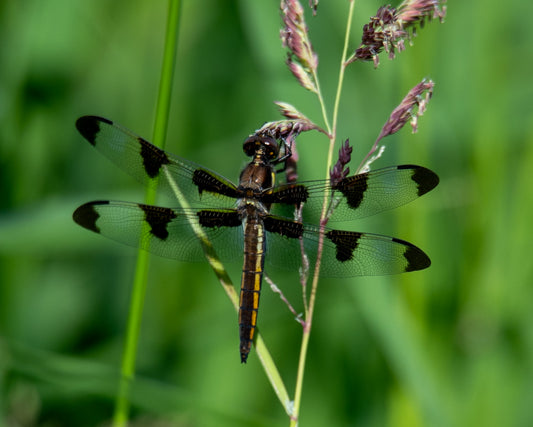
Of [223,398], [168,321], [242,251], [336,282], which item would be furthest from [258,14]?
[223,398]

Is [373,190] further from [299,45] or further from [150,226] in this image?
[150,226]

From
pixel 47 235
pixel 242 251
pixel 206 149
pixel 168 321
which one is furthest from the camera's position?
pixel 206 149

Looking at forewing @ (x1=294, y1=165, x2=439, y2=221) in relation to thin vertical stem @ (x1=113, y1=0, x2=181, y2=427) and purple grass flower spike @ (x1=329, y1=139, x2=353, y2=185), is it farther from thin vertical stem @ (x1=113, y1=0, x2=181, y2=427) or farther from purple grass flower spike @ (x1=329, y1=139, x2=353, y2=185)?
thin vertical stem @ (x1=113, y1=0, x2=181, y2=427)

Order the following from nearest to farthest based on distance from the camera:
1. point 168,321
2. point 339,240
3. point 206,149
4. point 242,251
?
point 339,240 < point 242,251 < point 168,321 < point 206,149

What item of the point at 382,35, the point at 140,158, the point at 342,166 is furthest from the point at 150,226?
the point at 382,35

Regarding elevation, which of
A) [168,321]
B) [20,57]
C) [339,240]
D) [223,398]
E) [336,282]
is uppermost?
[20,57]

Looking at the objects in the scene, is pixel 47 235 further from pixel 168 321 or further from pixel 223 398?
pixel 223 398

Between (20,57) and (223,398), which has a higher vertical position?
(20,57)
